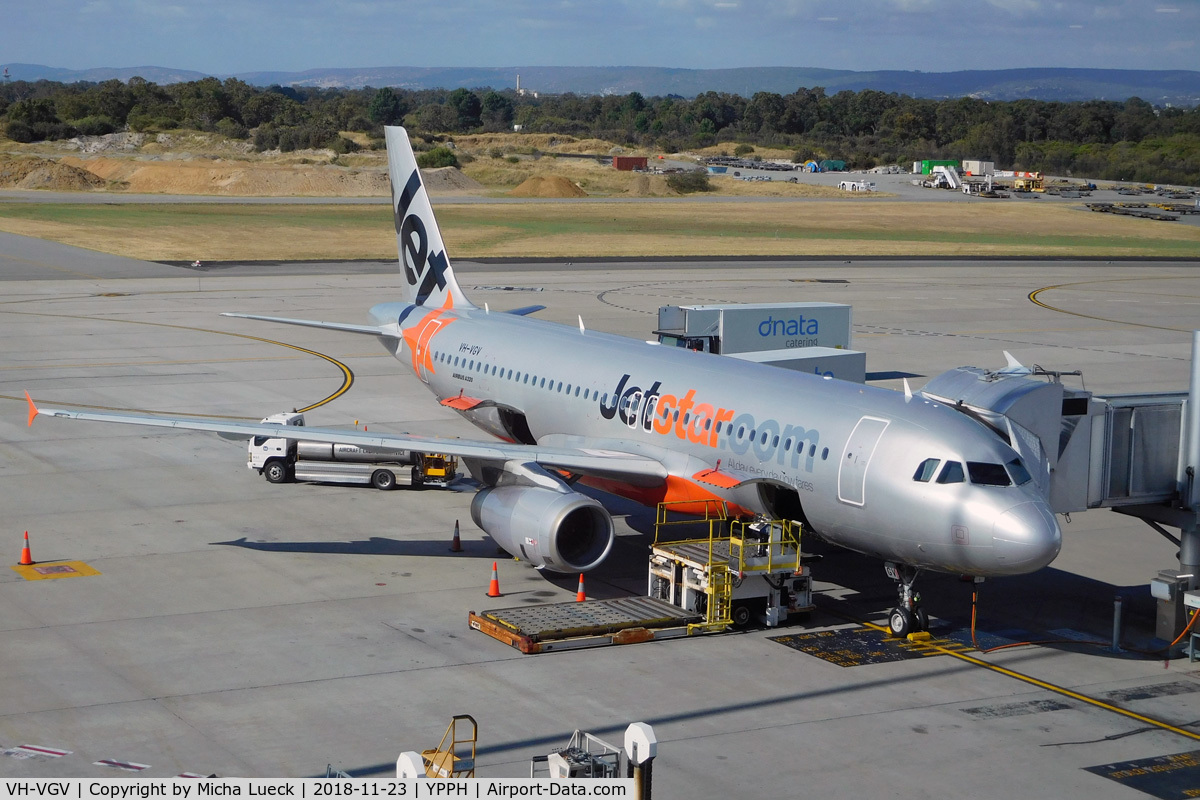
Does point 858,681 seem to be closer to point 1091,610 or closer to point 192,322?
point 1091,610

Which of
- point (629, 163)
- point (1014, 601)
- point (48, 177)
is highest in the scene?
point (629, 163)

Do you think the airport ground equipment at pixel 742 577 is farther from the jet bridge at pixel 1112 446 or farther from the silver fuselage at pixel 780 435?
the jet bridge at pixel 1112 446

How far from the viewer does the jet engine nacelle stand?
81.3ft

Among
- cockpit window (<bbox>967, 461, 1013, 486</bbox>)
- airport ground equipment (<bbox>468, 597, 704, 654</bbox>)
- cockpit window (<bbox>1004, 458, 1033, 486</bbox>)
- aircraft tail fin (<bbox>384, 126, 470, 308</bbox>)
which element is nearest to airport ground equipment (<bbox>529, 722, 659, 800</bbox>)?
airport ground equipment (<bbox>468, 597, 704, 654</bbox>)

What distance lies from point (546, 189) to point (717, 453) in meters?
135

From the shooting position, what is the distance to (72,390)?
4503 cm

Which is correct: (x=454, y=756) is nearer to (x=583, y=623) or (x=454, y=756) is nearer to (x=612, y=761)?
(x=612, y=761)

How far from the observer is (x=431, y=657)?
72.4 feet

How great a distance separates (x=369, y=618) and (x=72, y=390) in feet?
83.7

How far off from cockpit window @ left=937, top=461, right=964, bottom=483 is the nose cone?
0.99 meters

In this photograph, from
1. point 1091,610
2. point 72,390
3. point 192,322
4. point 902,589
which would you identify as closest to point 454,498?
point 902,589

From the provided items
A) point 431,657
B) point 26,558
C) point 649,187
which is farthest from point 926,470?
point 649,187

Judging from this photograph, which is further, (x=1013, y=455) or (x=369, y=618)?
(x=369, y=618)

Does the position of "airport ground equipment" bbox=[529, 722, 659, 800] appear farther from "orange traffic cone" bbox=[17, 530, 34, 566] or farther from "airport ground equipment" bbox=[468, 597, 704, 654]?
"orange traffic cone" bbox=[17, 530, 34, 566]
